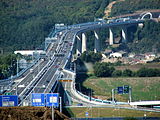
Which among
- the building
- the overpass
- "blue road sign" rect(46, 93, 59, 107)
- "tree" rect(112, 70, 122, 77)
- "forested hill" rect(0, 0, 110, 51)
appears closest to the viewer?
"blue road sign" rect(46, 93, 59, 107)

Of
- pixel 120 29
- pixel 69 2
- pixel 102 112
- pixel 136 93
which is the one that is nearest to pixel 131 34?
pixel 120 29

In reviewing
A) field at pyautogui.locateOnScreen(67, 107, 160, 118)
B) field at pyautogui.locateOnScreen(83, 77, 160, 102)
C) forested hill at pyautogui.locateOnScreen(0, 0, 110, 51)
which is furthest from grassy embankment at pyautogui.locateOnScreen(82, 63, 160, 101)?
forested hill at pyautogui.locateOnScreen(0, 0, 110, 51)

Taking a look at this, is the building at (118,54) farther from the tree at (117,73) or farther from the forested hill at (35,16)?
the tree at (117,73)

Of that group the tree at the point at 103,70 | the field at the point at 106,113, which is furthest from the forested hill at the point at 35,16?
the field at the point at 106,113

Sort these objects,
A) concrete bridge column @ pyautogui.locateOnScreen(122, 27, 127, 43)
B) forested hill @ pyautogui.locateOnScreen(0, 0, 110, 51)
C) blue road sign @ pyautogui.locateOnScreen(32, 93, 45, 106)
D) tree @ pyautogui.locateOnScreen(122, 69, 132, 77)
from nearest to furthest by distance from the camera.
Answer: blue road sign @ pyautogui.locateOnScreen(32, 93, 45, 106) → tree @ pyautogui.locateOnScreen(122, 69, 132, 77) → forested hill @ pyautogui.locateOnScreen(0, 0, 110, 51) → concrete bridge column @ pyautogui.locateOnScreen(122, 27, 127, 43)

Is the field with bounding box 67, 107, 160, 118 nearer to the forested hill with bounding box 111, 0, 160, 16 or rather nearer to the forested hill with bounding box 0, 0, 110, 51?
the forested hill with bounding box 0, 0, 110, 51

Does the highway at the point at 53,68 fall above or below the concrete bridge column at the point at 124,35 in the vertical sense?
above
